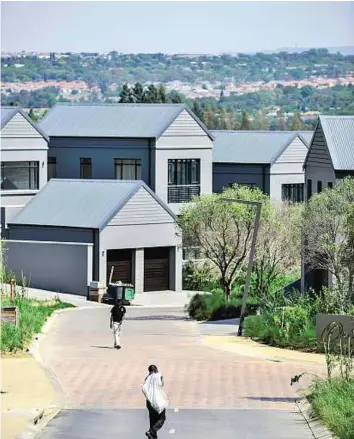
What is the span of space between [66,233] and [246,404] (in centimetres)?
3157

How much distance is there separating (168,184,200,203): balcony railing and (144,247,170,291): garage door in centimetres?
553

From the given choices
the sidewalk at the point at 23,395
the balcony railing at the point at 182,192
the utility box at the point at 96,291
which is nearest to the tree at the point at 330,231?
the sidewalk at the point at 23,395

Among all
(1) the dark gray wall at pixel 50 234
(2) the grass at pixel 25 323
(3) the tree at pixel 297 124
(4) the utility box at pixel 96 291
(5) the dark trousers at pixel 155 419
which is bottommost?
(5) the dark trousers at pixel 155 419

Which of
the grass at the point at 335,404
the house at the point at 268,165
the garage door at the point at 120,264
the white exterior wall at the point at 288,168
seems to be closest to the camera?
the grass at the point at 335,404

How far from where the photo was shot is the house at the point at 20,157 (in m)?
59.5

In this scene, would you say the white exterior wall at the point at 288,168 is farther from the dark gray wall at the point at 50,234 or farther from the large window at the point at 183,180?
the dark gray wall at the point at 50,234

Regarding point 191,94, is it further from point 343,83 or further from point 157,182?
point 157,182

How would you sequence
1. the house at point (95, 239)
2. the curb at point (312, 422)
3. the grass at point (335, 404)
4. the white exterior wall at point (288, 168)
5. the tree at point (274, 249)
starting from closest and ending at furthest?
1. the grass at point (335, 404)
2. the curb at point (312, 422)
3. the tree at point (274, 249)
4. the house at point (95, 239)
5. the white exterior wall at point (288, 168)

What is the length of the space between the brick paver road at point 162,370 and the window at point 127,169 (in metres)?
23.6

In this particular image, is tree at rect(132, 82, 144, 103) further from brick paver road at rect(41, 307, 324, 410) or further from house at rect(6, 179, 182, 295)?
brick paver road at rect(41, 307, 324, 410)

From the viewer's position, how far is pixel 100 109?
67375 millimetres

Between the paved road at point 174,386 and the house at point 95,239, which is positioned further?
the house at point 95,239

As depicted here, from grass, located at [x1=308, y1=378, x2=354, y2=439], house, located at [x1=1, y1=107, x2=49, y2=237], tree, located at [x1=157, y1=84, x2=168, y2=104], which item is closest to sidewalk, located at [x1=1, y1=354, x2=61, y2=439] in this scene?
grass, located at [x1=308, y1=378, x2=354, y2=439]

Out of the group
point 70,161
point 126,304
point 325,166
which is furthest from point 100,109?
point 325,166
